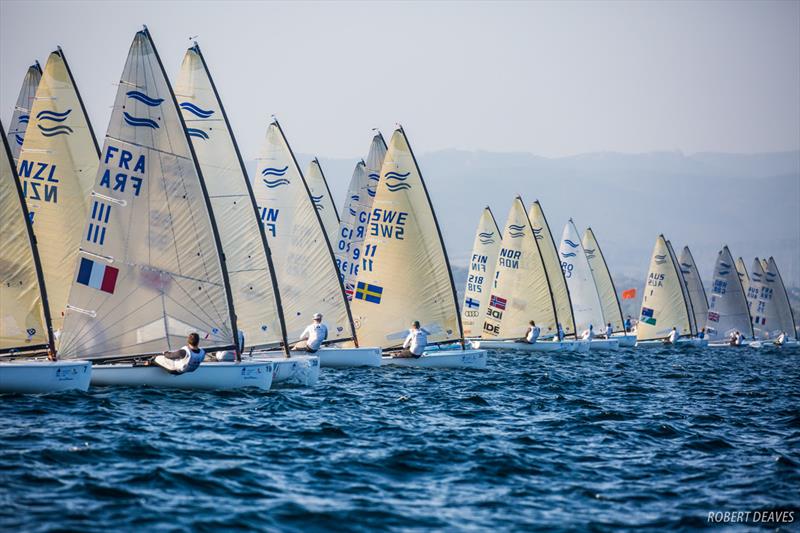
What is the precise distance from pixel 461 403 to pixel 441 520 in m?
11.8

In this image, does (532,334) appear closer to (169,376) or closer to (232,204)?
(232,204)

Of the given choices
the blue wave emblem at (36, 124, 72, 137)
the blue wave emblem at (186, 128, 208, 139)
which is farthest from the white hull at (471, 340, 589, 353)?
the blue wave emblem at (36, 124, 72, 137)

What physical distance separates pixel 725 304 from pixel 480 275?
31613 millimetres

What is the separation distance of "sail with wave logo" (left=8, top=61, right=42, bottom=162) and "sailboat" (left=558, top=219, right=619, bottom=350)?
37099 millimetres

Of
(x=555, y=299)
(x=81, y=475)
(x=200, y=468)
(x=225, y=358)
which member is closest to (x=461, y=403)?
(x=225, y=358)

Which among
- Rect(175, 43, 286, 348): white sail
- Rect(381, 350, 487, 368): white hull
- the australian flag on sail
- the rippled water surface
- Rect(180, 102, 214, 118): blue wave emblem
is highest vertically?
Rect(180, 102, 214, 118): blue wave emblem

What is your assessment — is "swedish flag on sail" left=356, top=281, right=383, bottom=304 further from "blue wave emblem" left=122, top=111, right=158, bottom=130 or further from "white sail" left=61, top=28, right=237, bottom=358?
"blue wave emblem" left=122, top=111, right=158, bottom=130

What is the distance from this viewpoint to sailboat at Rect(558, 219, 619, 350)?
61.6m

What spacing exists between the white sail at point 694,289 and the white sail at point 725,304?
4.46ft

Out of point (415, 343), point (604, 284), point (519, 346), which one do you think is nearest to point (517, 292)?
point (519, 346)

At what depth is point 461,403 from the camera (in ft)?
80.3

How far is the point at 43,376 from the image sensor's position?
69.1ft

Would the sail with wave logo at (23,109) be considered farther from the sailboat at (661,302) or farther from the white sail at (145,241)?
the sailboat at (661,302)

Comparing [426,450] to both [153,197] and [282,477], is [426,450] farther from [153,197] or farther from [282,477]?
[153,197]
